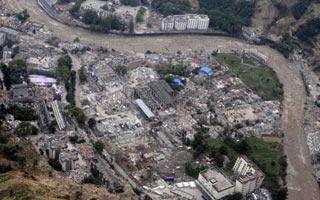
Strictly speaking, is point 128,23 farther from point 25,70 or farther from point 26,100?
point 26,100

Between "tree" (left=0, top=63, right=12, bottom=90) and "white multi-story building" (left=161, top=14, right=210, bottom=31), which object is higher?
"white multi-story building" (left=161, top=14, right=210, bottom=31)

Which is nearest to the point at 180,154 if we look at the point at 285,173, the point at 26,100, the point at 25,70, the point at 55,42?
the point at 285,173

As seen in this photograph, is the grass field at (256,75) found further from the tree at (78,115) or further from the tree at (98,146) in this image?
the tree at (98,146)

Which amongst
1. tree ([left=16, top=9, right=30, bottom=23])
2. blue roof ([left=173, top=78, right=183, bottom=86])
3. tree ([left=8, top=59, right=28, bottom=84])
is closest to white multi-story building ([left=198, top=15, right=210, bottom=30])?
blue roof ([left=173, top=78, right=183, bottom=86])

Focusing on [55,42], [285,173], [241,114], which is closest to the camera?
[285,173]

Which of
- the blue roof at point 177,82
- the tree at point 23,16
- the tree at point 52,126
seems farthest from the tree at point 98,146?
the tree at point 23,16

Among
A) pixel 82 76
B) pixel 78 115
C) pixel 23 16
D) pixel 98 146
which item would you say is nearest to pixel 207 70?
pixel 82 76

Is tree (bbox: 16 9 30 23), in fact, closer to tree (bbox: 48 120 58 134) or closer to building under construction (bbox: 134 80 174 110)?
building under construction (bbox: 134 80 174 110)
